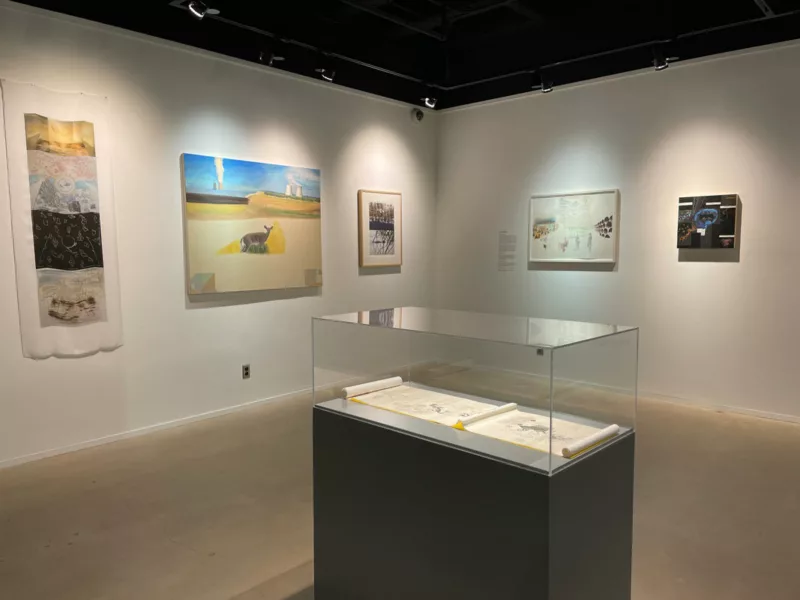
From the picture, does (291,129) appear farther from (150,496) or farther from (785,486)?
(785,486)

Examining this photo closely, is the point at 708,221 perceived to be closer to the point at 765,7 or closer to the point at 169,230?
the point at 765,7

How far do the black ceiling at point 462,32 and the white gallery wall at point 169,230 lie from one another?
0.63ft

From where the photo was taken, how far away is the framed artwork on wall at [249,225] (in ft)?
14.8

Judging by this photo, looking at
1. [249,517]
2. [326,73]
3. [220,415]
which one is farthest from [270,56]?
[249,517]

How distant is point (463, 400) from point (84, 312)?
116 inches

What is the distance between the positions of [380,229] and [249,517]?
3.62 metres

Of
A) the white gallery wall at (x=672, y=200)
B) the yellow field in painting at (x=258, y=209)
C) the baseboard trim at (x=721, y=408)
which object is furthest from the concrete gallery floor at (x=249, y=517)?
the yellow field in painting at (x=258, y=209)

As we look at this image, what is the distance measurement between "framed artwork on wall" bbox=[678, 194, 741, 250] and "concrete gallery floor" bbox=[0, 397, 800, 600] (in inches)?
58.7

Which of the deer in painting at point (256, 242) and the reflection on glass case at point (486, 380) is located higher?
the deer in painting at point (256, 242)

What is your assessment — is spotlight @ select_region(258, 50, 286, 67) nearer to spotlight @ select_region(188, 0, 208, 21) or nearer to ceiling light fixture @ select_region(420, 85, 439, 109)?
spotlight @ select_region(188, 0, 208, 21)

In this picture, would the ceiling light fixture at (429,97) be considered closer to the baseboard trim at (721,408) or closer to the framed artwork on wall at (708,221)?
the framed artwork on wall at (708,221)

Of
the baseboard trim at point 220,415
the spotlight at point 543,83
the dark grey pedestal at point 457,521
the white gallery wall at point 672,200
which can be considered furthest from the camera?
the spotlight at point 543,83

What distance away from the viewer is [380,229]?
6047 millimetres

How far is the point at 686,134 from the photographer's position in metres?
4.89
